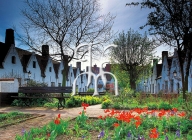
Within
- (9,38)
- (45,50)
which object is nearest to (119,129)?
(45,50)

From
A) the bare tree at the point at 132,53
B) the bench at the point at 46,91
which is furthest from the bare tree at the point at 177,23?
the bare tree at the point at 132,53

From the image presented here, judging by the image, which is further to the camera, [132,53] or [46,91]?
[132,53]

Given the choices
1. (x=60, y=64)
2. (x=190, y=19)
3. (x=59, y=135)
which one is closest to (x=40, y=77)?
(x=60, y=64)

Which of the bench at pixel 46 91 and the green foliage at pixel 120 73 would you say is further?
the green foliage at pixel 120 73

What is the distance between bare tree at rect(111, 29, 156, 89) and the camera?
3419 cm

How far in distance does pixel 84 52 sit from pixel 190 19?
366 inches

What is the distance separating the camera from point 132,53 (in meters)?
34.2

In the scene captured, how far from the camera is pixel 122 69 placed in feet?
117

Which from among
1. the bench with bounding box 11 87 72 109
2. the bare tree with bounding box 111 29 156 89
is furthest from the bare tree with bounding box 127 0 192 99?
the bare tree with bounding box 111 29 156 89

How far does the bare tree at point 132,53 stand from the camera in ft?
112

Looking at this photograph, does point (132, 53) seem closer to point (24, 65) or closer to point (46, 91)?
point (24, 65)

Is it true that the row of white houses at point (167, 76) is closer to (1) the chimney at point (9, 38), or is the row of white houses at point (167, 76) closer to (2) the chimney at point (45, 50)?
(2) the chimney at point (45, 50)

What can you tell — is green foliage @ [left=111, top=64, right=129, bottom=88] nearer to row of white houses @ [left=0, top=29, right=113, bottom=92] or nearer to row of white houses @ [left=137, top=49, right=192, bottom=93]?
row of white houses @ [left=137, top=49, right=192, bottom=93]

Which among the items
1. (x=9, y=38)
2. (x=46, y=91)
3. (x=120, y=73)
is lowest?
(x=46, y=91)
